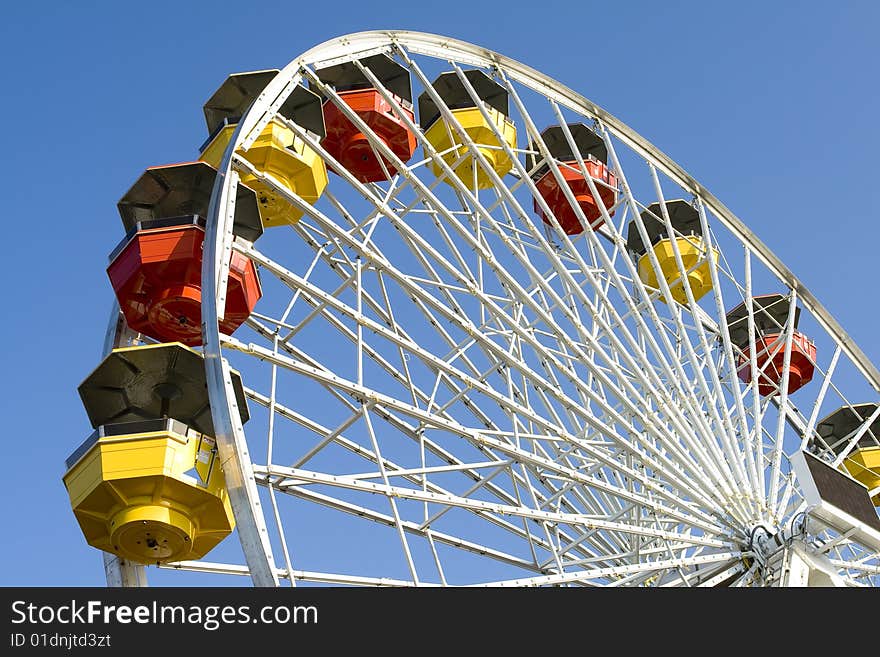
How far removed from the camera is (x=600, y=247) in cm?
1457

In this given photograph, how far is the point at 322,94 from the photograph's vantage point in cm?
1386

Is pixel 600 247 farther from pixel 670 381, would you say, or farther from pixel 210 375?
pixel 210 375

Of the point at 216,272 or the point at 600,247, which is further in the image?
the point at 600,247

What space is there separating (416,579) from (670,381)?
5.14 m

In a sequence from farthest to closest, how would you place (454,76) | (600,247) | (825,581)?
(454,76), (600,247), (825,581)
